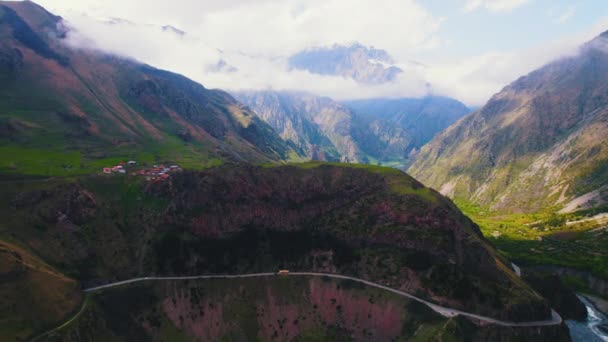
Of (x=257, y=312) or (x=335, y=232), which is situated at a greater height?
(x=335, y=232)

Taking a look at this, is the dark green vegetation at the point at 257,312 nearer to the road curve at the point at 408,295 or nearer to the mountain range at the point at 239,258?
the mountain range at the point at 239,258

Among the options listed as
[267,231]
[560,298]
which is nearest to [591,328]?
[560,298]

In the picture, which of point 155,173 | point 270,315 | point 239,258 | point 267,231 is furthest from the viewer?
point 155,173

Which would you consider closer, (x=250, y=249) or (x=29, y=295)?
(x=29, y=295)

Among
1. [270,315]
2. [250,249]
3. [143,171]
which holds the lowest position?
[270,315]

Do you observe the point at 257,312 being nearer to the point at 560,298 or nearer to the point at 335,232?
the point at 335,232

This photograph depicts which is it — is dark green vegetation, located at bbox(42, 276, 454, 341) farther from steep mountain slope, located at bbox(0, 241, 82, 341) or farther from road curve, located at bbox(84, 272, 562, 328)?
steep mountain slope, located at bbox(0, 241, 82, 341)

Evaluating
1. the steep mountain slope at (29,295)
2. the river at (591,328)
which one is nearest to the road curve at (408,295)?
the steep mountain slope at (29,295)
